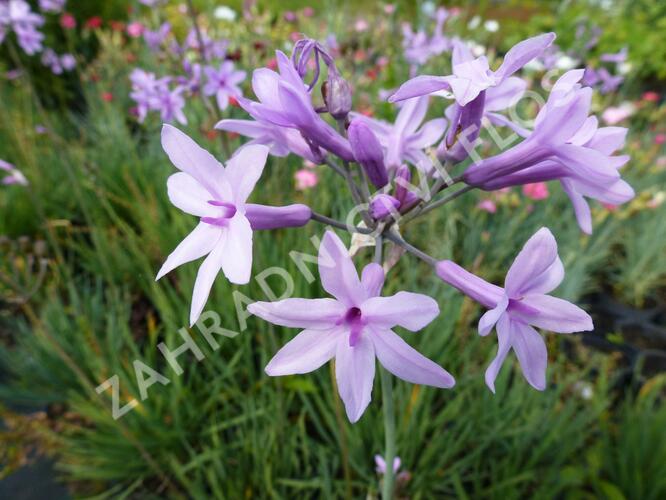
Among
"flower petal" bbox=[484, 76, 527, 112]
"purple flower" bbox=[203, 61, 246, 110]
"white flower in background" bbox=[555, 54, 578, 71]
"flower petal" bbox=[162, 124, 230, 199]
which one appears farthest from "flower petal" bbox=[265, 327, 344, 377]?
"white flower in background" bbox=[555, 54, 578, 71]

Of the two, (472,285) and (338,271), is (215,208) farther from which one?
(472,285)

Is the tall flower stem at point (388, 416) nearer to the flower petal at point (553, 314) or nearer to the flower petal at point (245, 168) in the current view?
the flower petal at point (553, 314)

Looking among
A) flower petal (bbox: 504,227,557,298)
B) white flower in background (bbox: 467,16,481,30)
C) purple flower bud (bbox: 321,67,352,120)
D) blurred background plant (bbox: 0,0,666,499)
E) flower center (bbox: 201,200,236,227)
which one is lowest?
blurred background plant (bbox: 0,0,666,499)

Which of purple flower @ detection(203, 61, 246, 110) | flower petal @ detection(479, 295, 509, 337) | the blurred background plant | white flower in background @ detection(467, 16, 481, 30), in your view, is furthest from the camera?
white flower in background @ detection(467, 16, 481, 30)

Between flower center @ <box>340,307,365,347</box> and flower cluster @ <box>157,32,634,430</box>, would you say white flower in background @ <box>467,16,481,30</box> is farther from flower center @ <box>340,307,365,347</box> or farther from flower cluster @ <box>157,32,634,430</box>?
flower center @ <box>340,307,365,347</box>

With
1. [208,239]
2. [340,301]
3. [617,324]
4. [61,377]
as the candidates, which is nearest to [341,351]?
[340,301]

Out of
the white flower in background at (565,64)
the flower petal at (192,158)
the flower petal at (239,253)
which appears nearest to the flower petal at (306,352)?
the flower petal at (239,253)
